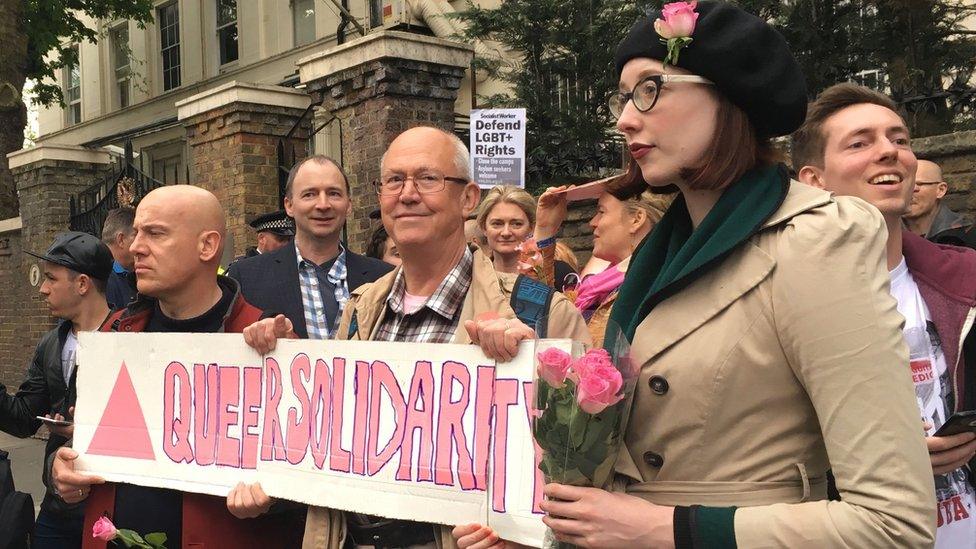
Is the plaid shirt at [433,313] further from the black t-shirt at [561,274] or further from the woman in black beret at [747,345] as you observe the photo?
the black t-shirt at [561,274]

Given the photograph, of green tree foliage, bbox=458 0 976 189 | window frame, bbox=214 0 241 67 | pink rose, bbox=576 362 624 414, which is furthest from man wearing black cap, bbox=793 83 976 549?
window frame, bbox=214 0 241 67

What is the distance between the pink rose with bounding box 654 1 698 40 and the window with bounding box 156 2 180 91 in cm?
2483

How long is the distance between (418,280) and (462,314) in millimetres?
262

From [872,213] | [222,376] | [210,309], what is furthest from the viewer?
[210,309]

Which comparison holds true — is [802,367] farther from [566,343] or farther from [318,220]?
[318,220]

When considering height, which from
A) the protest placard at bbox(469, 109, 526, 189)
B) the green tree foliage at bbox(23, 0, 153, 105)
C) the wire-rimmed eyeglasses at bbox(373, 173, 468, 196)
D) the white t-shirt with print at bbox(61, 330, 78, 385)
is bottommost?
the white t-shirt with print at bbox(61, 330, 78, 385)

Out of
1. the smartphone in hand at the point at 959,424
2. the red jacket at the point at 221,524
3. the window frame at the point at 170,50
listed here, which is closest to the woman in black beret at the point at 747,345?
the smartphone in hand at the point at 959,424

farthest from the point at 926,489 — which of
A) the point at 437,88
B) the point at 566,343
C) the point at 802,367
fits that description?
the point at 437,88

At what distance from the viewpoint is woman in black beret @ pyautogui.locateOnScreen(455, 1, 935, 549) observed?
148 cm

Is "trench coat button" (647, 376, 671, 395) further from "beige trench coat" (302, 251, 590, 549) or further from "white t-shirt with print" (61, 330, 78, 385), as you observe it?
"white t-shirt with print" (61, 330, 78, 385)

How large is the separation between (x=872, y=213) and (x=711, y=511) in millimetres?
575

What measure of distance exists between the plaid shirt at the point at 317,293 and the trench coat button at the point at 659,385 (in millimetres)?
2805

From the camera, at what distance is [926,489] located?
1474 mm

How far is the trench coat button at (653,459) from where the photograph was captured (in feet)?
5.52
